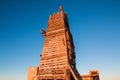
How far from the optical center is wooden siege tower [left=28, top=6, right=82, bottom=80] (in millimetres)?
14555

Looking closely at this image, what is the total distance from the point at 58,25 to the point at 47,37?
2895 millimetres

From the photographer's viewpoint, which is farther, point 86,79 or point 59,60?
point 86,79

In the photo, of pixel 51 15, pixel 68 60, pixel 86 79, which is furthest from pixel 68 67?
pixel 51 15

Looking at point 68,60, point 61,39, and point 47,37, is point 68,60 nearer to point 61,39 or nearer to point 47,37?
point 61,39

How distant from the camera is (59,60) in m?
15.5

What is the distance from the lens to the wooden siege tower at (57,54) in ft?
47.8

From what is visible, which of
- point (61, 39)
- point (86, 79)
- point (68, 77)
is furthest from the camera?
point (86, 79)

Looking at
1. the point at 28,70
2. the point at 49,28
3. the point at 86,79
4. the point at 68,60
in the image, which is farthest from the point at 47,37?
the point at 86,79

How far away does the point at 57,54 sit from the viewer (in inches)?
639

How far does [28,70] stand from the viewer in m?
23.0

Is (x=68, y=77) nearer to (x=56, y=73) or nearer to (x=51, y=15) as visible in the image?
(x=56, y=73)

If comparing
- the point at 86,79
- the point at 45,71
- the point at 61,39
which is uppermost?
the point at 61,39

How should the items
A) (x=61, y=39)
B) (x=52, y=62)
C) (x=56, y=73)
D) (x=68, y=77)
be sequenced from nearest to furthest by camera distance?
(x=68, y=77) → (x=56, y=73) → (x=52, y=62) → (x=61, y=39)

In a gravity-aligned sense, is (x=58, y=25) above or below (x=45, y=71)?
above
